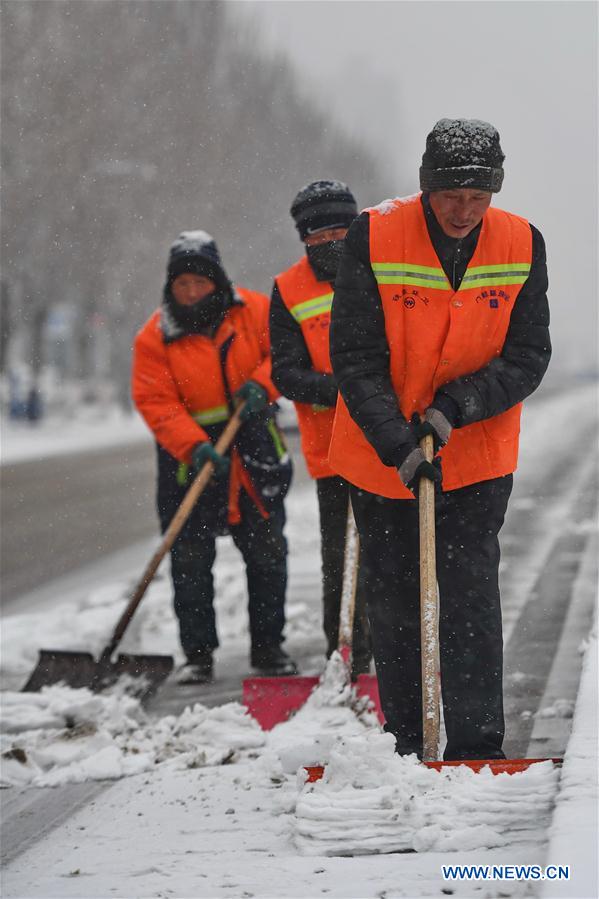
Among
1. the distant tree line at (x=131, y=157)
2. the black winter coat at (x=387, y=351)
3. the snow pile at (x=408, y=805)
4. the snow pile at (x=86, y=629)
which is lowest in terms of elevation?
the snow pile at (x=86, y=629)

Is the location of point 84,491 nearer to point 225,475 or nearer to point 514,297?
point 225,475

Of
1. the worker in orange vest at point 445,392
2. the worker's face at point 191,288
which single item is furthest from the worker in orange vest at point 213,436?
the worker in orange vest at point 445,392

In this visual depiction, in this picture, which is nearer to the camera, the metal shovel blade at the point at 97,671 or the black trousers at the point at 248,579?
the metal shovel blade at the point at 97,671

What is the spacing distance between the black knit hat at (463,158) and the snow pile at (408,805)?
4.50 ft

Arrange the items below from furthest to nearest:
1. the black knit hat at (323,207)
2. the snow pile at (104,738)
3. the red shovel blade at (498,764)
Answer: the black knit hat at (323,207), the snow pile at (104,738), the red shovel blade at (498,764)

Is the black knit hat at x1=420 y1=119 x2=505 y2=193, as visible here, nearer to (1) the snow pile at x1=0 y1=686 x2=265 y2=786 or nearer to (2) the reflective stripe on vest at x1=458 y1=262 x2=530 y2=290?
(2) the reflective stripe on vest at x1=458 y1=262 x2=530 y2=290

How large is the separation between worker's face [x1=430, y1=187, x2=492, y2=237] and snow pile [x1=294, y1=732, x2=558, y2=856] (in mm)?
1281

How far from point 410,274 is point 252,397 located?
2.23m

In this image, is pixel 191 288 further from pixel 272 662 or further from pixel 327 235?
pixel 272 662

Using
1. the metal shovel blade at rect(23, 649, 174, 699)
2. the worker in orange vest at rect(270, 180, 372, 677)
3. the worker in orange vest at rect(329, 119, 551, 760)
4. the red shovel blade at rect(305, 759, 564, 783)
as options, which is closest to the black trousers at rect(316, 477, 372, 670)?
the worker in orange vest at rect(270, 180, 372, 677)

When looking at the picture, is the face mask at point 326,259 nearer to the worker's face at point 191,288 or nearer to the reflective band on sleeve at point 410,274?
the worker's face at point 191,288

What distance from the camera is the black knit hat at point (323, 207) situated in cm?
491

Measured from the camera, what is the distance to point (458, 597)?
363 centimetres

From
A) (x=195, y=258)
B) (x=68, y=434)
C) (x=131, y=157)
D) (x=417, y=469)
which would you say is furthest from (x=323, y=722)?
(x=131, y=157)
